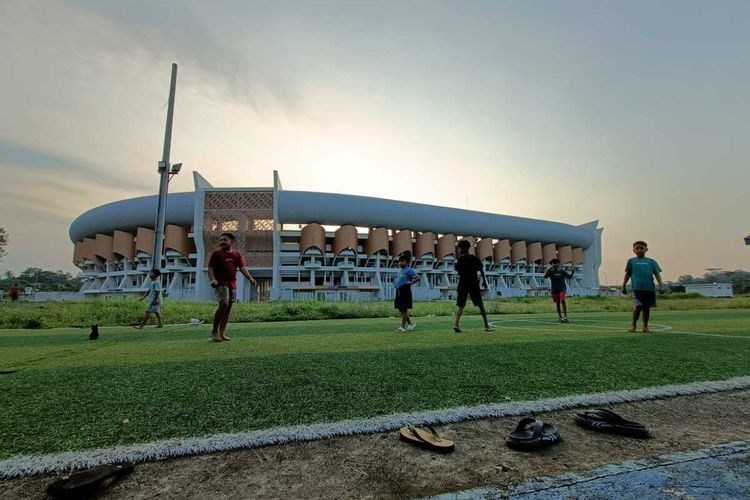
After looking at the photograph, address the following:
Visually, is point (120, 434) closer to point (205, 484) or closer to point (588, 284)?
point (205, 484)

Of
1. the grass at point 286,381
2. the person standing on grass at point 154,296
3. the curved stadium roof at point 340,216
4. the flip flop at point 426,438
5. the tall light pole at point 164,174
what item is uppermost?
the curved stadium roof at point 340,216

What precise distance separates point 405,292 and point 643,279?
4242 mm

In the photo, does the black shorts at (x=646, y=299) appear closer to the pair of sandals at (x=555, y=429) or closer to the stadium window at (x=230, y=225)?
the pair of sandals at (x=555, y=429)

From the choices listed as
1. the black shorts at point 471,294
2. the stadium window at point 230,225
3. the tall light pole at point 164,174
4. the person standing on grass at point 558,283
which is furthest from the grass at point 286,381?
the stadium window at point 230,225

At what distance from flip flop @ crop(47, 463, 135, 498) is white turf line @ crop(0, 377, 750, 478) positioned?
12cm

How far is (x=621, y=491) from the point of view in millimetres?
1300

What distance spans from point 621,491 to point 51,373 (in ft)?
14.2

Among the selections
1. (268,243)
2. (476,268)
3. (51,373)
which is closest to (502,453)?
(51,373)

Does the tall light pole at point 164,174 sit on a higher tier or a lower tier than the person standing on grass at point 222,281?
higher

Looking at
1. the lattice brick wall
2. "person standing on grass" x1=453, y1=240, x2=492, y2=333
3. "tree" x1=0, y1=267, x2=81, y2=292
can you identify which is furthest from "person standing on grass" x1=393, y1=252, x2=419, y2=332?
"tree" x1=0, y1=267, x2=81, y2=292

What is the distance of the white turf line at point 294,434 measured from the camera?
5.02ft

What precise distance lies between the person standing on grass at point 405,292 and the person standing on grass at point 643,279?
3909mm

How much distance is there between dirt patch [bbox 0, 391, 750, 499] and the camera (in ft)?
4.44

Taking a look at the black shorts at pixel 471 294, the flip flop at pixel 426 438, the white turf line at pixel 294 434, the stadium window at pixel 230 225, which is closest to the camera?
the white turf line at pixel 294 434
